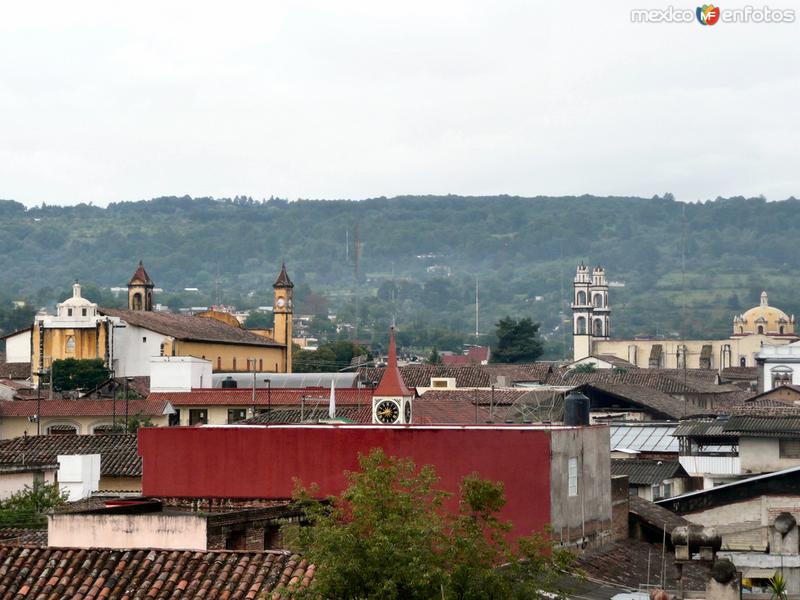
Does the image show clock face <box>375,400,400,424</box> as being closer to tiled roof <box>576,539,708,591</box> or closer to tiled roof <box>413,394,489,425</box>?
tiled roof <box>576,539,708,591</box>

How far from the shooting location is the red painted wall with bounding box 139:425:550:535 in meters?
27.8

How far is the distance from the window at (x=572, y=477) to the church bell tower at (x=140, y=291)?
102m

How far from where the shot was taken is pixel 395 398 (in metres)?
38.6

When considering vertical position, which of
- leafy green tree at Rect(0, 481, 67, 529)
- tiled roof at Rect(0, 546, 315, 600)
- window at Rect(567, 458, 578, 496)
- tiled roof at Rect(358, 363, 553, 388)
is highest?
tiled roof at Rect(358, 363, 553, 388)

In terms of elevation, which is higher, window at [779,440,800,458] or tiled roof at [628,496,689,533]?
window at [779,440,800,458]

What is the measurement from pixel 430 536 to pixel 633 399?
5697 centimetres

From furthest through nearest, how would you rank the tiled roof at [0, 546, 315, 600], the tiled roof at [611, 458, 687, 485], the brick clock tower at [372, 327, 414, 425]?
the tiled roof at [611, 458, 687, 485] < the brick clock tower at [372, 327, 414, 425] < the tiled roof at [0, 546, 315, 600]

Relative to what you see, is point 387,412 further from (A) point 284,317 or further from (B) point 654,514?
(A) point 284,317

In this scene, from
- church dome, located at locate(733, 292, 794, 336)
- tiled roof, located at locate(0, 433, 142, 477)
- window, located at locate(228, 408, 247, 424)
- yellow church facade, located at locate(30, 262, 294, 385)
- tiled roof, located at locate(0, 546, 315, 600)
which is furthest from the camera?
church dome, located at locate(733, 292, 794, 336)

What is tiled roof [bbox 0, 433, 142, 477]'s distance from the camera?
37875mm

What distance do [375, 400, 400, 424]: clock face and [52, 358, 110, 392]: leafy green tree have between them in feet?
187

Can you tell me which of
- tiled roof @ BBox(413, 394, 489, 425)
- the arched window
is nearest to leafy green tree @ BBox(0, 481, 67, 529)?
tiled roof @ BBox(413, 394, 489, 425)

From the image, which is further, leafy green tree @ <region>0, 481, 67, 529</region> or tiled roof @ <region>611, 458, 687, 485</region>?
tiled roof @ <region>611, 458, 687, 485</region>

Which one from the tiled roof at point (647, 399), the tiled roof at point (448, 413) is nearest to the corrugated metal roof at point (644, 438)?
the tiled roof at point (448, 413)
